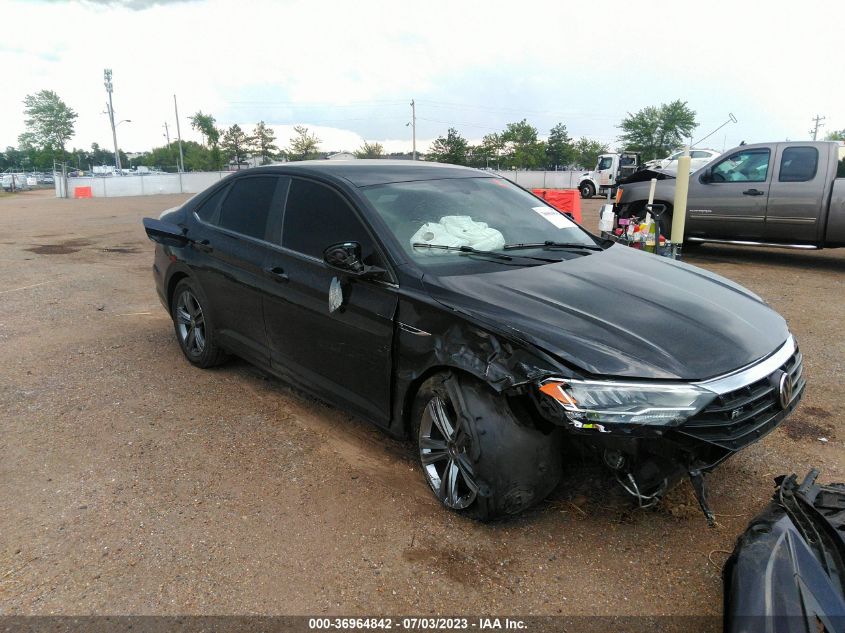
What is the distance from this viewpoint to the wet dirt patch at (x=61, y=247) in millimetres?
11250

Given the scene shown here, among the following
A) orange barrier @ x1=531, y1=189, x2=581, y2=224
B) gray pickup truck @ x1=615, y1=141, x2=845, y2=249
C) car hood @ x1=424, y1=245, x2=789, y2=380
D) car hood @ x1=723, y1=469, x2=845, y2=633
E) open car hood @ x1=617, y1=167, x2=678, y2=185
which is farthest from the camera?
orange barrier @ x1=531, y1=189, x2=581, y2=224

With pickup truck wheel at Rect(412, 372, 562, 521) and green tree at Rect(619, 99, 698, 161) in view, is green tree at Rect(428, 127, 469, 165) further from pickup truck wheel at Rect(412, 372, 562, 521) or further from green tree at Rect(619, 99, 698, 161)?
pickup truck wheel at Rect(412, 372, 562, 521)

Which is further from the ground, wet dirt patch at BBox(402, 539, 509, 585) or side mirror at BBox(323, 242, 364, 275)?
side mirror at BBox(323, 242, 364, 275)

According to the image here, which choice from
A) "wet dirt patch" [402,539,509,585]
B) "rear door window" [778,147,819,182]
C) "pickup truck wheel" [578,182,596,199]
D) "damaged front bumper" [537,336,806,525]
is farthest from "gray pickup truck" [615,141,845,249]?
"pickup truck wheel" [578,182,596,199]

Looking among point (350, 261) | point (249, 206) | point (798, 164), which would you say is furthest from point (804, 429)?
point (798, 164)

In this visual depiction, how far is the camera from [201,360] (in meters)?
4.78

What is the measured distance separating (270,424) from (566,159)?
69.4m

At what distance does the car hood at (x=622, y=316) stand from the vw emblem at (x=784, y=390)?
5.1 inches

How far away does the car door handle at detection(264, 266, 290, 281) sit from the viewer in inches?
145

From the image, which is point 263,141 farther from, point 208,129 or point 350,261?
point 350,261

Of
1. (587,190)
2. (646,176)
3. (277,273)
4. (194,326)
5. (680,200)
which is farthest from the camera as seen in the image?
(587,190)

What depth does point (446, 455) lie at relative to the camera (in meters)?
2.88

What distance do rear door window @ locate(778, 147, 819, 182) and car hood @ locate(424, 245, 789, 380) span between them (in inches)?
269

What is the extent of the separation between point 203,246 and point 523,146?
6424 cm
